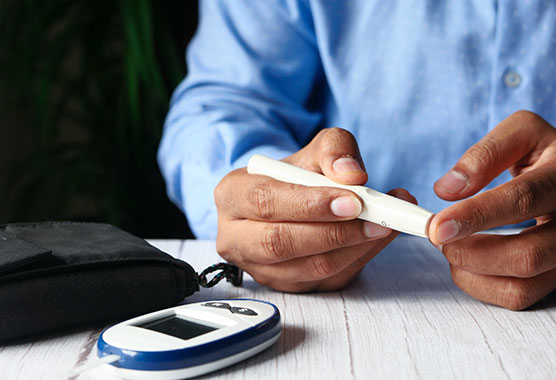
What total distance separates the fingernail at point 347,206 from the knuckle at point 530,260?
0.12m

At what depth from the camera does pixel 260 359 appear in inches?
12.5

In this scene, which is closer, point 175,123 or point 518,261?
point 518,261

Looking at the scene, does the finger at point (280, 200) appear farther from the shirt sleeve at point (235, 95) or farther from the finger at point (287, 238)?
the shirt sleeve at point (235, 95)

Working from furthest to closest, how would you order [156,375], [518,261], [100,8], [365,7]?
[100,8] → [365,7] → [518,261] → [156,375]

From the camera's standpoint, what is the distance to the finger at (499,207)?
373mm

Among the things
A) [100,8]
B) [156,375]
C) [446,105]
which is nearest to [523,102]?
[446,105]

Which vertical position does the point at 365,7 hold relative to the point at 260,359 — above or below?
above

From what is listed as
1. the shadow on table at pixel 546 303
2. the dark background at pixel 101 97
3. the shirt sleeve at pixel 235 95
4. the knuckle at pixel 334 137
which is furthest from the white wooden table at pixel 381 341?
the dark background at pixel 101 97

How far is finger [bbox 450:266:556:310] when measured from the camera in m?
0.40

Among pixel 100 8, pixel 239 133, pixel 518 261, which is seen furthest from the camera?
pixel 100 8

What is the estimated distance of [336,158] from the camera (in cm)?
42

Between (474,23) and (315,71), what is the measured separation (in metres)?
0.24

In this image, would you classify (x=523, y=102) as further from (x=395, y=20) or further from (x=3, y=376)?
(x=3, y=376)

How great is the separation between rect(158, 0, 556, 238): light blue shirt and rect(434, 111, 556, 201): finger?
240mm
